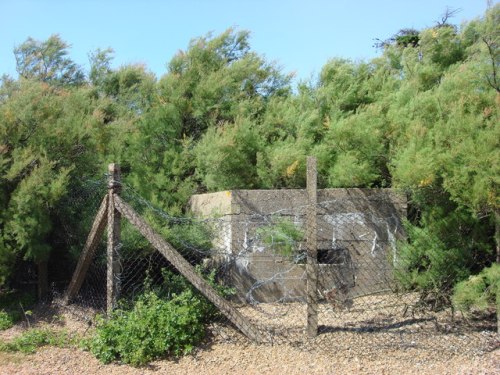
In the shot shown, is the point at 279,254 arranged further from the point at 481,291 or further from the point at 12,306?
the point at 12,306

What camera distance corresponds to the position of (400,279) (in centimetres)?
618

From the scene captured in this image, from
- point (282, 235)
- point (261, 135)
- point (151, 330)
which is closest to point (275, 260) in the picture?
point (282, 235)

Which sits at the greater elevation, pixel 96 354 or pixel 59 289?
pixel 59 289

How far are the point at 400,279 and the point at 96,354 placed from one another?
11.9 ft

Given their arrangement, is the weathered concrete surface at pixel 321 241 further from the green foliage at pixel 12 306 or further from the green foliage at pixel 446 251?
the green foliage at pixel 12 306

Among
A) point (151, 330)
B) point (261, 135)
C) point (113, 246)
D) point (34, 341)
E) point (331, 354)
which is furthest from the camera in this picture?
point (261, 135)

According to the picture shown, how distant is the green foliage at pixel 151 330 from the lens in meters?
4.77

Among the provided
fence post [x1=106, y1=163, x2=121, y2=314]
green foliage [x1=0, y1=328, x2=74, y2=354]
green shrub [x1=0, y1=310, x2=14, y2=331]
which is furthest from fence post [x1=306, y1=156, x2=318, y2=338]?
green shrub [x1=0, y1=310, x2=14, y2=331]

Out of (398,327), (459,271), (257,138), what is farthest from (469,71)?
(257,138)

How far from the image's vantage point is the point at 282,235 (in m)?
6.09

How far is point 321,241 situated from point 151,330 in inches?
99.3

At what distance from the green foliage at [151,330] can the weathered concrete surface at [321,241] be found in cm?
107

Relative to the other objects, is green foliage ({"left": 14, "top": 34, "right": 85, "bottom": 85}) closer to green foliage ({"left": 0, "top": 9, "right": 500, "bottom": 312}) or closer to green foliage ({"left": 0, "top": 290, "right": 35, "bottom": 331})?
green foliage ({"left": 0, "top": 9, "right": 500, "bottom": 312})

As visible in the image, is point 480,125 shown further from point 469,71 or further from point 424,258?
point 424,258
